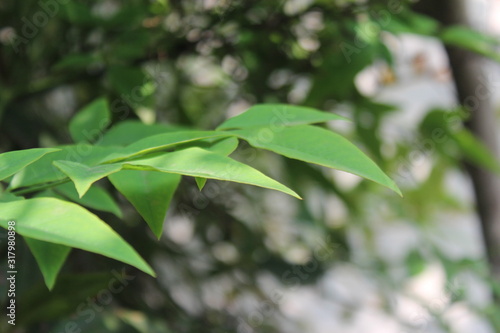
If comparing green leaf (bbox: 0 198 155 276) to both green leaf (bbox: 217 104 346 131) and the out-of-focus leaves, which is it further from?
the out-of-focus leaves

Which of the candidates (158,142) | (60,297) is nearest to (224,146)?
(158,142)

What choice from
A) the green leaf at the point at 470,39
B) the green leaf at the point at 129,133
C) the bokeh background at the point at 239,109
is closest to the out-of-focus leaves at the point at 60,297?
the bokeh background at the point at 239,109

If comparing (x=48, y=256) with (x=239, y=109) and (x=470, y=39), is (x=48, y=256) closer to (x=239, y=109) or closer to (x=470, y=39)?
(x=470, y=39)

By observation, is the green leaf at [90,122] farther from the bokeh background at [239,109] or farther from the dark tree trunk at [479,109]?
the dark tree trunk at [479,109]

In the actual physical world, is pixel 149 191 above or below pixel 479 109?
above

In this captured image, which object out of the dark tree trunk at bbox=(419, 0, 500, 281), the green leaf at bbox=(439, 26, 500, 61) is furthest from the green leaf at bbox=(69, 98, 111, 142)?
the dark tree trunk at bbox=(419, 0, 500, 281)

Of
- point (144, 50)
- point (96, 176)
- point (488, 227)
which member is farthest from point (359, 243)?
point (96, 176)
